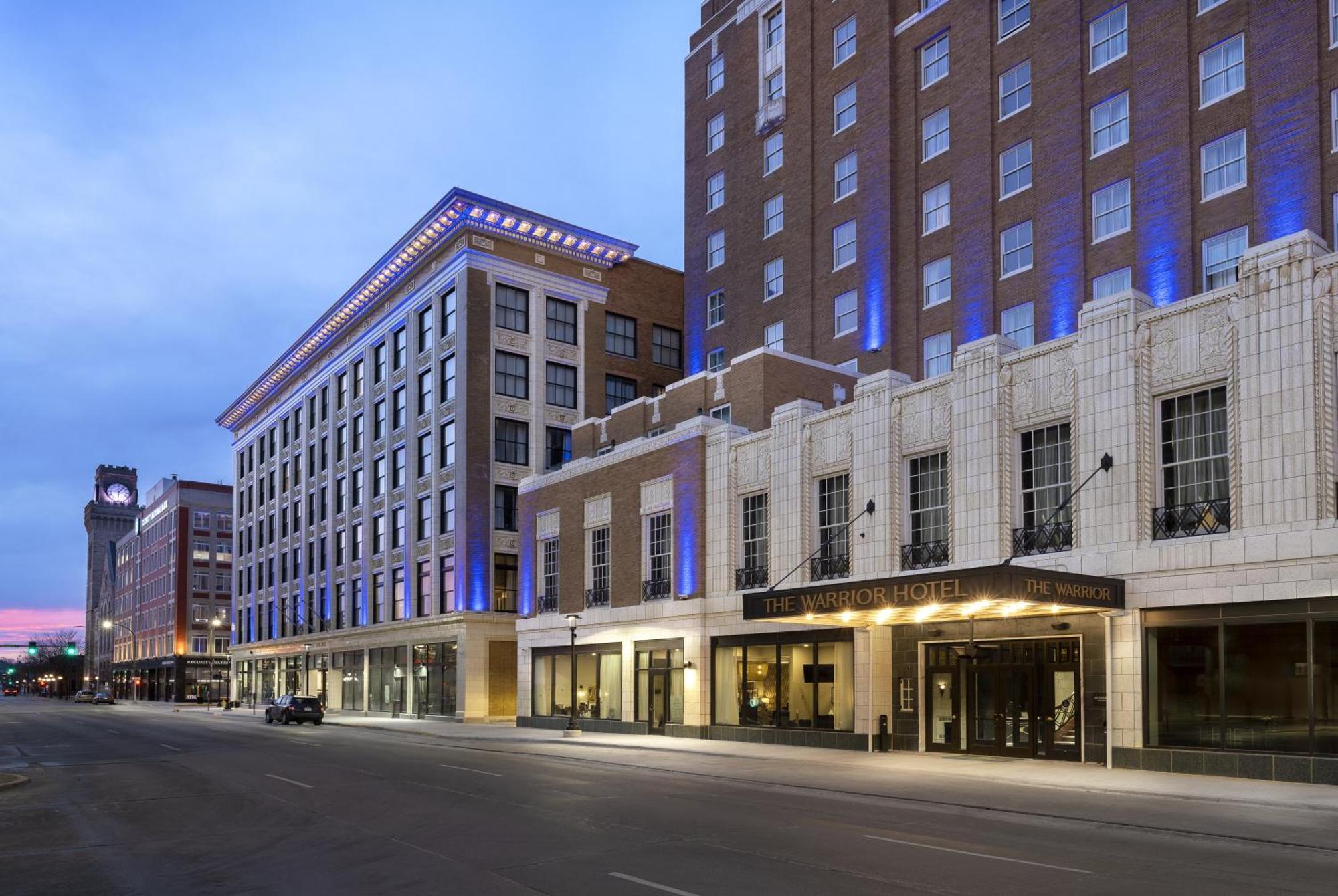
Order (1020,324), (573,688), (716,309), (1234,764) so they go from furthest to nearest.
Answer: (716,309) < (573,688) < (1020,324) < (1234,764)

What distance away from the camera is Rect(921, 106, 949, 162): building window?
145 feet

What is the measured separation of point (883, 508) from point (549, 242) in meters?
35.6

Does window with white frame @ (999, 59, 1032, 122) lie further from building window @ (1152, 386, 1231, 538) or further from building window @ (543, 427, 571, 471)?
building window @ (543, 427, 571, 471)

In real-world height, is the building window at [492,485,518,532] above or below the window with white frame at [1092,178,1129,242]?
below

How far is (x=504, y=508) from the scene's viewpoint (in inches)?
2425

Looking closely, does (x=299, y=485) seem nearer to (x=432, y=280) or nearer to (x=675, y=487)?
(x=432, y=280)

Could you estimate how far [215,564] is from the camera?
125938mm

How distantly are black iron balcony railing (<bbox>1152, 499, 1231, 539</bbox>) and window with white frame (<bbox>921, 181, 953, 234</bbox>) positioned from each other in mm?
19765

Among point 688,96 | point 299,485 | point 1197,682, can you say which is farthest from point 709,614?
point 299,485

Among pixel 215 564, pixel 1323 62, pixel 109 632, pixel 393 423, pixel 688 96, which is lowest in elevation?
pixel 109 632

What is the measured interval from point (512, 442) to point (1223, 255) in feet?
124

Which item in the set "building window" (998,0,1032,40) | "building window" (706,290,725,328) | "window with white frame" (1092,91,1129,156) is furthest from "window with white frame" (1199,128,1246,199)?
"building window" (706,290,725,328)

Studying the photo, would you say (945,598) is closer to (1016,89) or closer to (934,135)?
(1016,89)

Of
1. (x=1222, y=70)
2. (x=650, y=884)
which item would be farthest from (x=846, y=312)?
(x=650, y=884)
